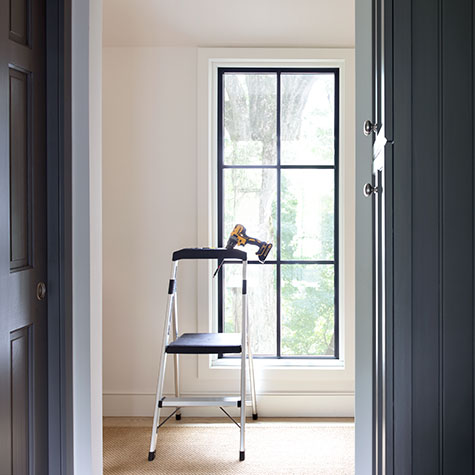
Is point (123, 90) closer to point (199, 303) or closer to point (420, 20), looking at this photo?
point (199, 303)

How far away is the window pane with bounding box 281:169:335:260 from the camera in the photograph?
3.17m

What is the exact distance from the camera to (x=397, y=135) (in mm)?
1355

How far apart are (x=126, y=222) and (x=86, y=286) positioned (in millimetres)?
1231

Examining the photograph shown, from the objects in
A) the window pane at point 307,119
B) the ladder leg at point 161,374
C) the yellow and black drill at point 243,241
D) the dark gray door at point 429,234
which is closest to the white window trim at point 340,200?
the window pane at point 307,119

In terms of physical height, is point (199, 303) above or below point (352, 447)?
above

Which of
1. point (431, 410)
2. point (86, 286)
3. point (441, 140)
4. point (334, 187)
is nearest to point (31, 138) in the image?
point (86, 286)

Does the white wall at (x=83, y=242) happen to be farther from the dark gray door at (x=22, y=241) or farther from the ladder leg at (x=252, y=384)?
the ladder leg at (x=252, y=384)

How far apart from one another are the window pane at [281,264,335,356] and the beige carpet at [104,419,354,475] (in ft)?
1.57

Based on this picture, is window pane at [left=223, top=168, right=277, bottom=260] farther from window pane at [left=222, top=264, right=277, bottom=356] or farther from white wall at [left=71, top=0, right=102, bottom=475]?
white wall at [left=71, top=0, right=102, bottom=475]

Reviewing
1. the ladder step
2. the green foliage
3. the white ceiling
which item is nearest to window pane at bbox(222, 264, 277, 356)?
the green foliage

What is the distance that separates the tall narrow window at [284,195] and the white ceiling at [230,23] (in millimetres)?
230

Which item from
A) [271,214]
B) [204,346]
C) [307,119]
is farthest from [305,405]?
[307,119]

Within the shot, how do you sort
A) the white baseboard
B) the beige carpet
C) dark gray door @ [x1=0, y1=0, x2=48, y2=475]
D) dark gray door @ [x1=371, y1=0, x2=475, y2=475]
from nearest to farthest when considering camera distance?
dark gray door @ [x1=371, y1=0, x2=475, y2=475] → dark gray door @ [x1=0, y1=0, x2=48, y2=475] → the beige carpet → the white baseboard

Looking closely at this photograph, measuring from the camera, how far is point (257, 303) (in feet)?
10.5
